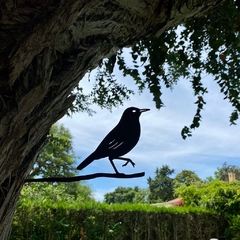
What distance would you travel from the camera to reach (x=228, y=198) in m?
5.68

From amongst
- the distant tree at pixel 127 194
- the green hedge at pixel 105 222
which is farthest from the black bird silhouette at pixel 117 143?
the distant tree at pixel 127 194

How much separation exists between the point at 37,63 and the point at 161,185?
16.5 metres

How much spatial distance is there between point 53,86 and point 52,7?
0.47 ft

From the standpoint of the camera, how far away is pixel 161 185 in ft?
54.3

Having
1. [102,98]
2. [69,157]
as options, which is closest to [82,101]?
[102,98]

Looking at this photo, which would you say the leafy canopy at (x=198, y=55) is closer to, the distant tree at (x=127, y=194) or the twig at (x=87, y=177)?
the twig at (x=87, y=177)

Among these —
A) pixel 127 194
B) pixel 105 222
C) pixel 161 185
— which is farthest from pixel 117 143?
pixel 161 185

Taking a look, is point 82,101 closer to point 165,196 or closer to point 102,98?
point 102,98

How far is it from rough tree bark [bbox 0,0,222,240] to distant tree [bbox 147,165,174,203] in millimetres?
15523

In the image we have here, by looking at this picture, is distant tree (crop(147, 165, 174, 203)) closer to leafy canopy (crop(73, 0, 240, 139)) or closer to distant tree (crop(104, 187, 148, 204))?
distant tree (crop(104, 187, 148, 204))

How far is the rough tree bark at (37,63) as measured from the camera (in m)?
0.57

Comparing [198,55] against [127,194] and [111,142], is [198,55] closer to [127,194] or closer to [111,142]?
[111,142]

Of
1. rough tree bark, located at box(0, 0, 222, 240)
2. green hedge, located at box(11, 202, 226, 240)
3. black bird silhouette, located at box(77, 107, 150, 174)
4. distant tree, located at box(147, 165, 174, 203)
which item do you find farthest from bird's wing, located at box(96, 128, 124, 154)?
distant tree, located at box(147, 165, 174, 203)

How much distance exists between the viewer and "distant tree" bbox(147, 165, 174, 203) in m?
15.9
